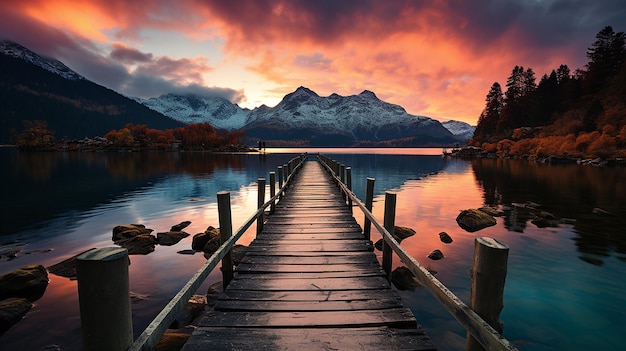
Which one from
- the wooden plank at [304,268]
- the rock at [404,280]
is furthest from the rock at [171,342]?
the rock at [404,280]

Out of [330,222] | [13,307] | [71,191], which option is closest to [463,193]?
[330,222]

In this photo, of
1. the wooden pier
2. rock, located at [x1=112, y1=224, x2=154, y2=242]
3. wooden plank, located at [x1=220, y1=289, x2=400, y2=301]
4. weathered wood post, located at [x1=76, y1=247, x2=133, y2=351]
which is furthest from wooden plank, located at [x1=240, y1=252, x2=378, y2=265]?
rock, located at [x1=112, y1=224, x2=154, y2=242]

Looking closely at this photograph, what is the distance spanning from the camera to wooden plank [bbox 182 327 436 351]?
3.99m

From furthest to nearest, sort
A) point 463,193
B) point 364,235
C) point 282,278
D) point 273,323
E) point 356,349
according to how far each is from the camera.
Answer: point 463,193 → point 364,235 → point 282,278 → point 273,323 → point 356,349

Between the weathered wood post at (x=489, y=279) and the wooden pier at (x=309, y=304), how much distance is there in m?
1.38

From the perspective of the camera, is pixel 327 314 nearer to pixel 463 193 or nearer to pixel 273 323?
pixel 273 323

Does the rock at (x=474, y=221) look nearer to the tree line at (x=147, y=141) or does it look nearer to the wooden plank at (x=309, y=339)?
the wooden plank at (x=309, y=339)

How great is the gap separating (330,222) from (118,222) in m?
16.3

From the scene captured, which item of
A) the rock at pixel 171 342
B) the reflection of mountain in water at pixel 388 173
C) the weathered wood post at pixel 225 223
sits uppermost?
the weathered wood post at pixel 225 223

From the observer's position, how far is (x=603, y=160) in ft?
156

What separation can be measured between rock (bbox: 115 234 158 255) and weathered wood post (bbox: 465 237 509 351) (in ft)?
45.8

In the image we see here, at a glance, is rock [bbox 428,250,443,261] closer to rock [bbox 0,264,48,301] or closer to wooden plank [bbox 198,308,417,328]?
wooden plank [bbox 198,308,417,328]

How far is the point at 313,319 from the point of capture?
466cm

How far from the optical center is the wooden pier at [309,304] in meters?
4.12
